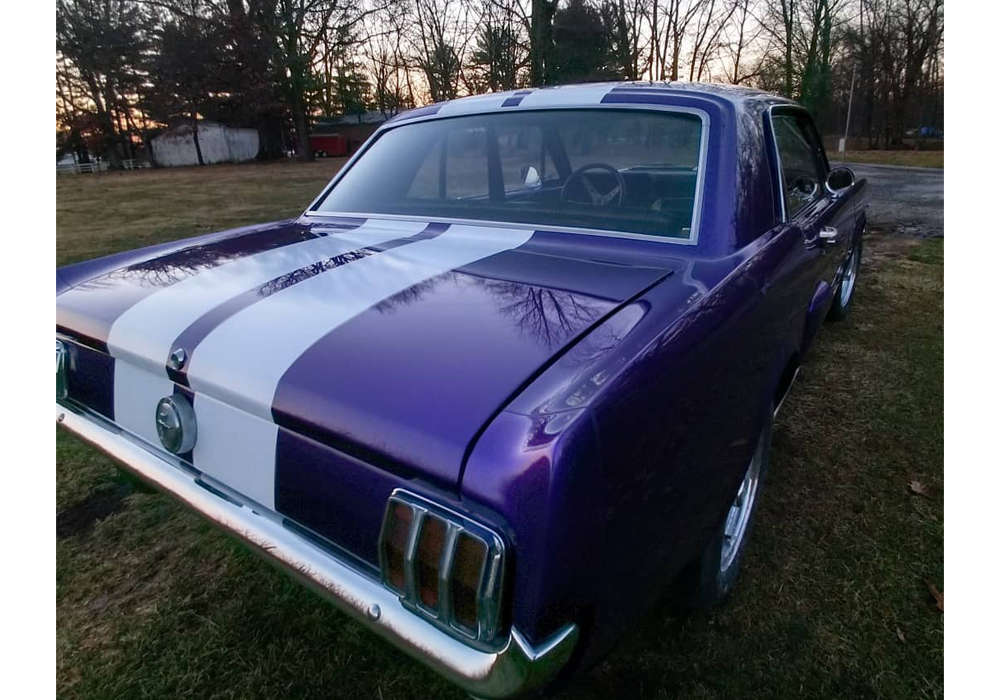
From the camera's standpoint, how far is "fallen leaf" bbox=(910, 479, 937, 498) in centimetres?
244

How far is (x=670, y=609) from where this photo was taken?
1899mm

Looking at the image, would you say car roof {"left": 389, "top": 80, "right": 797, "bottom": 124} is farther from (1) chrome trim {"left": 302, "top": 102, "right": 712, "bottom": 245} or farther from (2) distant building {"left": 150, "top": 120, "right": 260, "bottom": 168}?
(2) distant building {"left": 150, "top": 120, "right": 260, "bottom": 168}

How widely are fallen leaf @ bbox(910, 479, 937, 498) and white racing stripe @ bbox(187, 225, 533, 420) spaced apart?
2.02 m

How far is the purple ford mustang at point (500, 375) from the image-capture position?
39.4 inches

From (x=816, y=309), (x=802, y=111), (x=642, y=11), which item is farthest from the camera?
(x=642, y=11)

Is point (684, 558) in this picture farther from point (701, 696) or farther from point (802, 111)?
point (802, 111)

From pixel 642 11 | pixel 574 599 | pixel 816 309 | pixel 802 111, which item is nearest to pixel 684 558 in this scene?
pixel 574 599

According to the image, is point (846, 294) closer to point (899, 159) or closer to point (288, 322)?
point (288, 322)

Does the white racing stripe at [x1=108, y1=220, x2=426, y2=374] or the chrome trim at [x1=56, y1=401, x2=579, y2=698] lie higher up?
the white racing stripe at [x1=108, y1=220, x2=426, y2=374]

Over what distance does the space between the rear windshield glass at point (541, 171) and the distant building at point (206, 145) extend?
34583 mm

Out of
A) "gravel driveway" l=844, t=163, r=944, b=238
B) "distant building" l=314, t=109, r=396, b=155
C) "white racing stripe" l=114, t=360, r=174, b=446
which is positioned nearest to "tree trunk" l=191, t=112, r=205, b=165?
"distant building" l=314, t=109, r=396, b=155

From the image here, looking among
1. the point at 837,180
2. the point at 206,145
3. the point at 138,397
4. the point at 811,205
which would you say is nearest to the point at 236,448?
the point at 138,397
